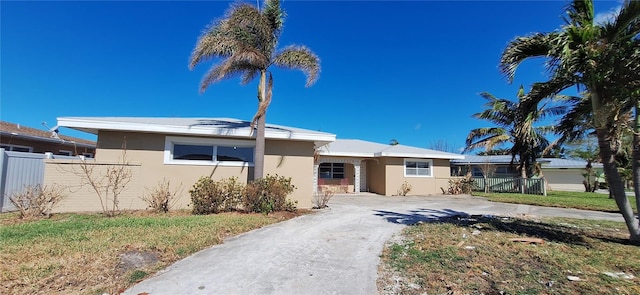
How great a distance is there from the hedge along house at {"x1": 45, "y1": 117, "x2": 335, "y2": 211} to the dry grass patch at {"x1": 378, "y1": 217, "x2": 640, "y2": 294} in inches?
201

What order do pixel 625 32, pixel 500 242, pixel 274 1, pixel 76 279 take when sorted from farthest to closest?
1. pixel 274 1
2. pixel 500 242
3. pixel 625 32
4. pixel 76 279

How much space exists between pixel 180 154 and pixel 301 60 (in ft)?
17.9

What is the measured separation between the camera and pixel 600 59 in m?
6.01

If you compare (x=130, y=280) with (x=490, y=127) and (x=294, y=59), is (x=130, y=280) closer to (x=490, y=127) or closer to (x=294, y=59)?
(x=294, y=59)

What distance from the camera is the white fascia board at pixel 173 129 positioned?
9.22 meters

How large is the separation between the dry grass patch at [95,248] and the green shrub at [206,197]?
107cm

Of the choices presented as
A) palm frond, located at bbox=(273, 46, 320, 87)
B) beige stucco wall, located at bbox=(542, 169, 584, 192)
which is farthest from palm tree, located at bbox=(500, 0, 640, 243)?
beige stucco wall, located at bbox=(542, 169, 584, 192)

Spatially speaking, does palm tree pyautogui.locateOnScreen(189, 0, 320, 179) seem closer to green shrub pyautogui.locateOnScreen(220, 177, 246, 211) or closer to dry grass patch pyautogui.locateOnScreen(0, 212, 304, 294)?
green shrub pyautogui.locateOnScreen(220, 177, 246, 211)

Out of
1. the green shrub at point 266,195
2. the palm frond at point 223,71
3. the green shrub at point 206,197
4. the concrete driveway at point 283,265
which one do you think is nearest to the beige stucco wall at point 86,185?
the green shrub at point 206,197

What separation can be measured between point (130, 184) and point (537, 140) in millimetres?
25774

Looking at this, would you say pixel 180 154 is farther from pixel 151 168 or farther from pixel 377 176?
pixel 377 176

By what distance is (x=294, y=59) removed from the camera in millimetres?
10188

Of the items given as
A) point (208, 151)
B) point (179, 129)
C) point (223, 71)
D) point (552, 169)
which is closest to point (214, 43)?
point (223, 71)

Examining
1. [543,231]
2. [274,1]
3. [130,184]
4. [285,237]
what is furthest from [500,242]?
[130,184]
